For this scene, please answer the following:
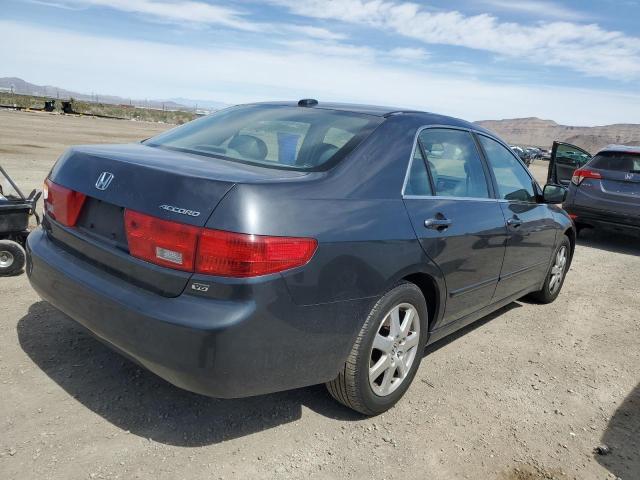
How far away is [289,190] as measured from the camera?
234 centimetres

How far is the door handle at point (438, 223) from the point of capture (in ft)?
9.75

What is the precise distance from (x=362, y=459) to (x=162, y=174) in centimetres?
165

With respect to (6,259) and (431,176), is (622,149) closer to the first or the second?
(431,176)

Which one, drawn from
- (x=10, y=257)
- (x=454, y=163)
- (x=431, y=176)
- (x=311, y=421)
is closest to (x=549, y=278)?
(x=454, y=163)

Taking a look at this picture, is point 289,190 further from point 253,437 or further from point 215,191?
point 253,437

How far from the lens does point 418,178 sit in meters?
3.05

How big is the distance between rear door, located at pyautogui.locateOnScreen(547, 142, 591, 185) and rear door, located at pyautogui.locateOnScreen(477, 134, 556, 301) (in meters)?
5.19

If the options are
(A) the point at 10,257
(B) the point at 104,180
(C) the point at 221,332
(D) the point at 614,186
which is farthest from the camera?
(D) the point at 614,186

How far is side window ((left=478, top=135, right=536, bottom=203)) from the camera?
3979 millimetres

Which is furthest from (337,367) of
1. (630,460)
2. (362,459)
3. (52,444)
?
(630,460)

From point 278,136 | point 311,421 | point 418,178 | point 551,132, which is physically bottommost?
point 551,132

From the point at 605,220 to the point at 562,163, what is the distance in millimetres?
2282

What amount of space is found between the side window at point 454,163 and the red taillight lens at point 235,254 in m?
1.38

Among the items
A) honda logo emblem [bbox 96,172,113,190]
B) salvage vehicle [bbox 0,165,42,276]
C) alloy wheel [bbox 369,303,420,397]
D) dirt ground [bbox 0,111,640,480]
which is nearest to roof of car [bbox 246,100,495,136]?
alloy wheel [bbox 369,303,420,397]
